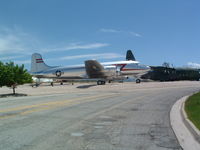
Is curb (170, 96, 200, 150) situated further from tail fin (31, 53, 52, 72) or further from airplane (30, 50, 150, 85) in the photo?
tail fin (31, 53, 52, 72)

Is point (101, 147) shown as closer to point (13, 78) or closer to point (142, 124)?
point (142, 124)

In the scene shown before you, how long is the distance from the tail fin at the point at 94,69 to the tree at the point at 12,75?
1092cm

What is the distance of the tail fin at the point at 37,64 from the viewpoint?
165 feet

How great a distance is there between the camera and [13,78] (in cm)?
2880

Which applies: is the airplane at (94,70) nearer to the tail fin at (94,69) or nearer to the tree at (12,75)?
the tail fin at (94,69)

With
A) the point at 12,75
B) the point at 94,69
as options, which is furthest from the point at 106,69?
the point at 12,75

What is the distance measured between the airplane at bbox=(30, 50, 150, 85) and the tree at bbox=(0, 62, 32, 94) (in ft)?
36.1

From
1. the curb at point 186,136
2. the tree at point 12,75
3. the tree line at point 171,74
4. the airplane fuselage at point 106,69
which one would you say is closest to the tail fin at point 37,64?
the airplane fuselage at point 106,69

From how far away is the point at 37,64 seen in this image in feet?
166

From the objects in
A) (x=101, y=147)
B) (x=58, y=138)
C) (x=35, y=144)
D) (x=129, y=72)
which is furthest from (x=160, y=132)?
(x=129, y=72)

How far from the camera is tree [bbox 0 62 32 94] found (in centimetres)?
2816

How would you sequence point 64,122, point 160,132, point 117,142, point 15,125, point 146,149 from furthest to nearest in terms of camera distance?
point 64,122 → point 15,125 → point 160,132 → point 117,142 → point 146,149

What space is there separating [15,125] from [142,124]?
4579 millimetres

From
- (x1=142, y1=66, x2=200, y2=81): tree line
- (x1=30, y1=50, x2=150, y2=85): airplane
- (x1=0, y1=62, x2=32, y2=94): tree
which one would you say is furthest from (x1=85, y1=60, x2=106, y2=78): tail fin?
(x1=142, y1=66, x2=200, y2=81): tree line
